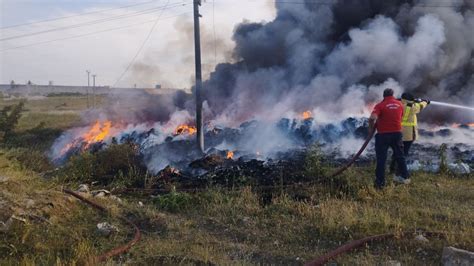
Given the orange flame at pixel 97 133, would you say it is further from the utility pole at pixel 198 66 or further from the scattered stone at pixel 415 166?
the scattered stone at pixel 415 166

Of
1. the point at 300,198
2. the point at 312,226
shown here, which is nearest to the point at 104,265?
the point at 312,226

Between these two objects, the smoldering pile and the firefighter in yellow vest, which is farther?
the smoldering pile

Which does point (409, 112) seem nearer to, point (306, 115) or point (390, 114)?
point (390, 114)

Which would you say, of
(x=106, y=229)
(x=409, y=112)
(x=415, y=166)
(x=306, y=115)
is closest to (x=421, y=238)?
(x=106, y=229)

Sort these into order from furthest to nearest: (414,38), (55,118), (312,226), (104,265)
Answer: (55,118) → (414,38) → (312,226) → (104,265)

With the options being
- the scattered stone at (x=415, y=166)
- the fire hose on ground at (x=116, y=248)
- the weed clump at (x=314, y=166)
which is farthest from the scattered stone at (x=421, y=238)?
the scattered stone at (x=415, y=166)

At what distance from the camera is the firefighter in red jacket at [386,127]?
940 centimetres

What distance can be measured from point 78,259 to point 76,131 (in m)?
17.3

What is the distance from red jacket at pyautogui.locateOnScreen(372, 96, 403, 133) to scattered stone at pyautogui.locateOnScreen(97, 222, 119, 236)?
18.9 ft

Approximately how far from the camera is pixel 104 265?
17.6 ft

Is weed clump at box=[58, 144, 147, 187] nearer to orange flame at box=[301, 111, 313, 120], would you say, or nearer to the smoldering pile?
the smoldering pile

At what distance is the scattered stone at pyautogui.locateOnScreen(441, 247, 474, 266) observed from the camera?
4951 millimetres

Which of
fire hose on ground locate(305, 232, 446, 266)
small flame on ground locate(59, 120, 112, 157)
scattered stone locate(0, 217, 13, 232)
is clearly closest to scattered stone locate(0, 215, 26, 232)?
scattered stone locate(0, 217, 13, 232)

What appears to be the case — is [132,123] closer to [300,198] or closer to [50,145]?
[50,145]
